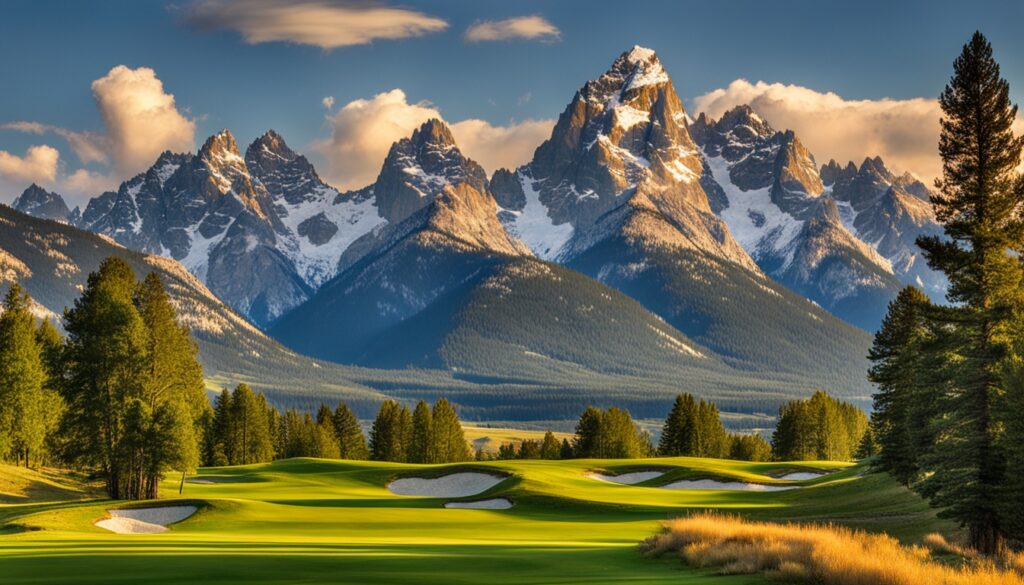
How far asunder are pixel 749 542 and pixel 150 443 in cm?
3534

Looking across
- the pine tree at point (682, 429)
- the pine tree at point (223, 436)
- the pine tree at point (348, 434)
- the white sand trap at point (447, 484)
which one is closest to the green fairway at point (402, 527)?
the white sand trap at point (447, 484)

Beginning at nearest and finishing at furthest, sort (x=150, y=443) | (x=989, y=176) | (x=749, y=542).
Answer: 1. (x=749, y=542)
2. (x=989, y=176)
3. (x=150, y=443)

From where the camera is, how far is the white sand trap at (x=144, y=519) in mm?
50312

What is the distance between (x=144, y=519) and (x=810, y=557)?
34.2m

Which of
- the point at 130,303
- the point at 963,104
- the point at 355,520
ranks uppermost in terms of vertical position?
the point at 963,104

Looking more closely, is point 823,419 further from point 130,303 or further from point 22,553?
point 22,553

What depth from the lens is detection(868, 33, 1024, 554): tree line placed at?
43.7m

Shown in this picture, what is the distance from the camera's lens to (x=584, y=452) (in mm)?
144000

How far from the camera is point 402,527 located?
174 ft

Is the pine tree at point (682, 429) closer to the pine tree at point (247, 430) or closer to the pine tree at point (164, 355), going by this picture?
the pine tree at point (247, 430)

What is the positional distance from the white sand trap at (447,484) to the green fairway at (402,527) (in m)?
0.69

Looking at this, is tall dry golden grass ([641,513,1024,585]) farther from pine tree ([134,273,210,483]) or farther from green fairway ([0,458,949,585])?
pine tree ([134,273,210,483])

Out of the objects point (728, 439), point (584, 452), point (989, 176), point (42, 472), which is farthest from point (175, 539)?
point (728, 439)

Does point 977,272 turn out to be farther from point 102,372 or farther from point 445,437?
point 445,437
